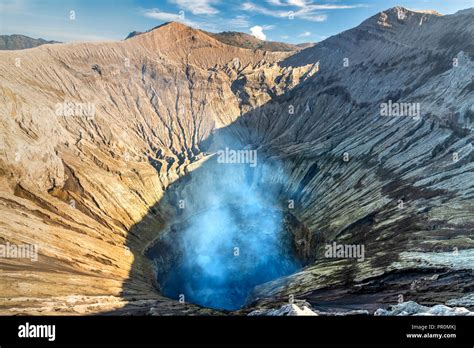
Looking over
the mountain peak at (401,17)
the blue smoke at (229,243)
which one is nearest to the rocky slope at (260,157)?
the mountain peak at (401,17)

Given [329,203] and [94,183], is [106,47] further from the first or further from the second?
[329,203]

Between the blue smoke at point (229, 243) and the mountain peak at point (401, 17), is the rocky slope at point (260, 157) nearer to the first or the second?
the mountain peak at point (401, 17)

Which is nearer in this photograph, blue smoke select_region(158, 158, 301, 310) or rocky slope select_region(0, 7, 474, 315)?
rocky slope select_region(0, 7, 474, 315)

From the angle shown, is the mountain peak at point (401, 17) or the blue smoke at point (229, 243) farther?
the mountain peak at point (401, 17)

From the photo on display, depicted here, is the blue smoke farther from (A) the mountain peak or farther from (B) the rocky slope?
(A) the mountain peak

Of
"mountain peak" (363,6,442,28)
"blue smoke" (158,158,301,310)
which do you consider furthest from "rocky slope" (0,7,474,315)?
"blue smoke" (158,158,301,310)
